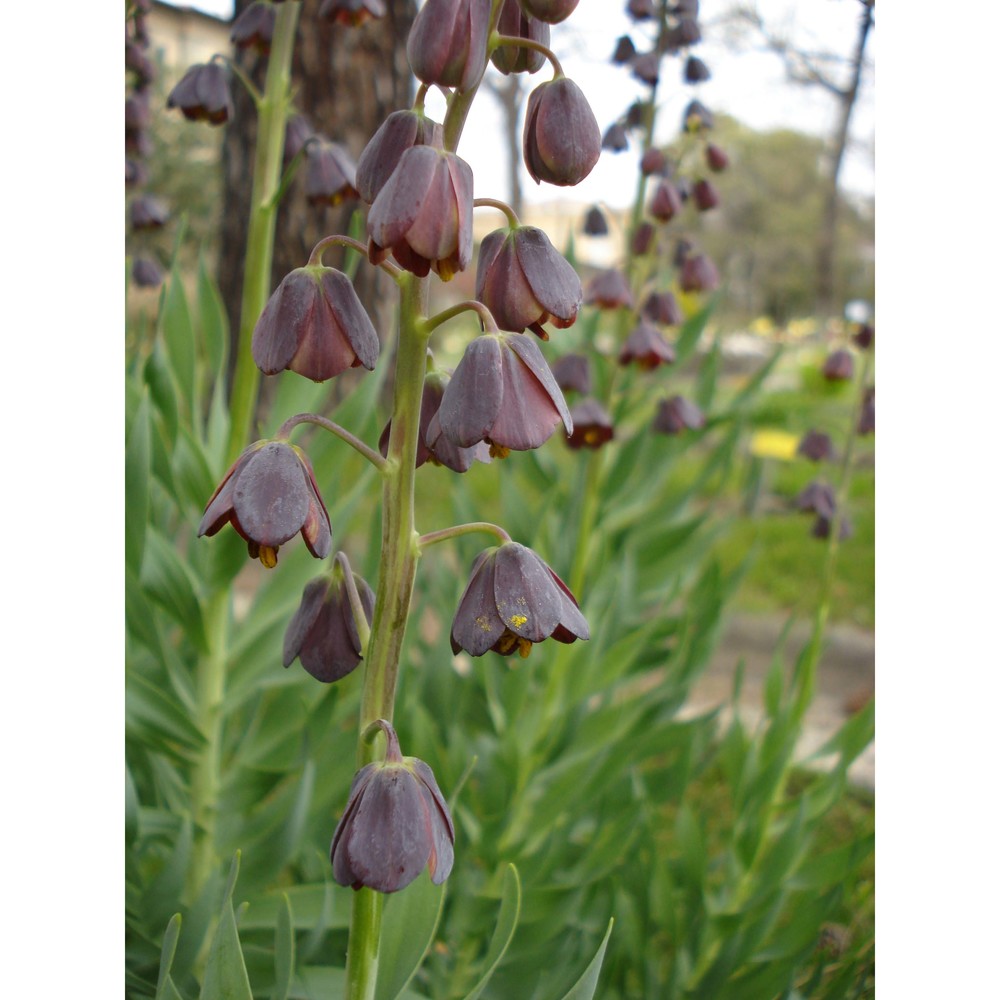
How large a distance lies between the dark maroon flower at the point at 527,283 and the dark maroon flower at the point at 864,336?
1.05 m

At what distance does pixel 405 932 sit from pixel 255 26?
3.52ft

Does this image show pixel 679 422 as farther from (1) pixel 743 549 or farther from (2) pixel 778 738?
(1) pixel 743 549

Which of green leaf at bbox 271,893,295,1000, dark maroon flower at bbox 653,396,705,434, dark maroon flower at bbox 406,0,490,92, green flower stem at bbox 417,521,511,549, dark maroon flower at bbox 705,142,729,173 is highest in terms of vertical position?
dark maroon flower at bbox 705,142,729,173

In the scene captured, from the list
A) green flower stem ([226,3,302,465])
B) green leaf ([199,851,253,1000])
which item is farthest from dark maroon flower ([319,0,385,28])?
green leaf ([199,851,253,1000])

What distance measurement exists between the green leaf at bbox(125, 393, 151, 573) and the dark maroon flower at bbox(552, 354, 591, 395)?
69cm

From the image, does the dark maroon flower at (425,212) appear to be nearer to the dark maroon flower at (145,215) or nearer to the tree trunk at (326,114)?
the dark maroon flower at (145,215)

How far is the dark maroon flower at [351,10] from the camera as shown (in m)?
1.17

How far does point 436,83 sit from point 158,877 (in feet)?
2.73

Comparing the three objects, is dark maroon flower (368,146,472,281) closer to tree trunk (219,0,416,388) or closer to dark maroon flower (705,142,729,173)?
dark maroon flower (705,142,729,173)

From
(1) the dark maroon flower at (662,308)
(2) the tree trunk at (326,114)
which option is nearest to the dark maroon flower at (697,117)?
(1) the dark maroon flower at (662,308)

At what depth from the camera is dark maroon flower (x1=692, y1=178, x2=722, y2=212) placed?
1.76 m

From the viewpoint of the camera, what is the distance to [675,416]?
1637mm

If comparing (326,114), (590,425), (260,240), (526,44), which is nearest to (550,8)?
(526,44)
